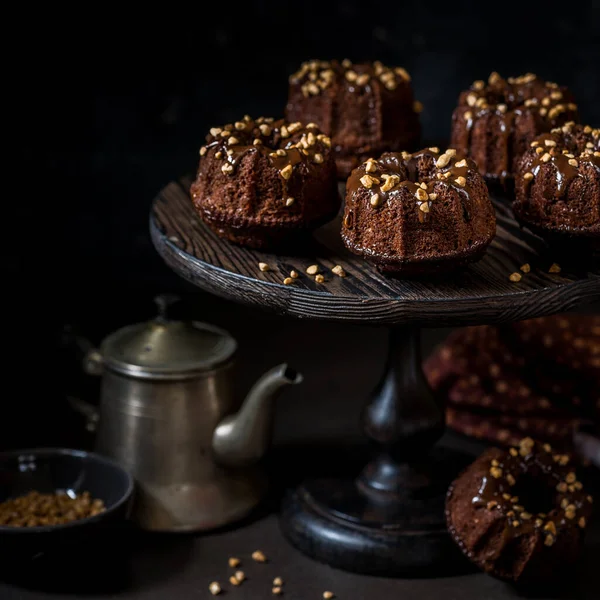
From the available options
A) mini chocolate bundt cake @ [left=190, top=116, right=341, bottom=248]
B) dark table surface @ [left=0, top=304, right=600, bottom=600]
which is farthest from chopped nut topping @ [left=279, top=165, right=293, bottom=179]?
dark table surface @ [left=0, top=304, right=600, bottom=600]

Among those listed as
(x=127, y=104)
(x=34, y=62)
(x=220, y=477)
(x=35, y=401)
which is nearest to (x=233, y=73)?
(x=127, y=104)

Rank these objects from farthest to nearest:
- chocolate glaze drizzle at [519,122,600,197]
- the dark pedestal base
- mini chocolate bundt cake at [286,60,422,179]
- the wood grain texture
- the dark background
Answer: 1. the dark background
2. mini chocolate bundt cake at [286,60,422,179]
3. the dark pedestal base
4. chocolate glaze drizzle at [519,122,600,197]
5. the wood grain texture

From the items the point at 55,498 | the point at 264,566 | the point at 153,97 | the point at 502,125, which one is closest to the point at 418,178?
the point at 502,125

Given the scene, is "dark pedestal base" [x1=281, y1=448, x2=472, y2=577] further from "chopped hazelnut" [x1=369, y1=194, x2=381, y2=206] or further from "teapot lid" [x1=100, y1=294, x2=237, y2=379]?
"chopped hazelnut" [x1=369, y1=194, x2=381, y2=206]

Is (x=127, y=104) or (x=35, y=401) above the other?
(x=127, y=104)

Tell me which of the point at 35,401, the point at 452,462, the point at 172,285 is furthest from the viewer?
the point at 172,285

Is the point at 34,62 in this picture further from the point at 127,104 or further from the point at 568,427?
the point at 568,427
